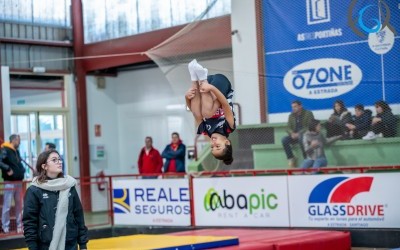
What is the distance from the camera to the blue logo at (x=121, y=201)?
15008 mm

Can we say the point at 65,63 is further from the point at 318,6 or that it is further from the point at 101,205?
the point at 318,6

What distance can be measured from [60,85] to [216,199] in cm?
818

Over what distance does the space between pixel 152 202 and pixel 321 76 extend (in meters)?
4.29

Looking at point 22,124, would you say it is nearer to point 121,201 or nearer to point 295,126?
point 121,201

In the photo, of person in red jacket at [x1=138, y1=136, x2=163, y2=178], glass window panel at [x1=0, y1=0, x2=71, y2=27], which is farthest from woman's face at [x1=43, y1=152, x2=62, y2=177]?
person in red jacket at [x1=138, y1=136, x2=163, y2=178]

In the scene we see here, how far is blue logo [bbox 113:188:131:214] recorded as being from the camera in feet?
49.2

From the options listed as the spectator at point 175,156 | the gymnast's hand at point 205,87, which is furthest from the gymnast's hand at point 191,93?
the spectator at point 175,156

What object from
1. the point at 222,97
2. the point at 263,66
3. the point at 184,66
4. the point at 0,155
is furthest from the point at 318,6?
the point at 0,155

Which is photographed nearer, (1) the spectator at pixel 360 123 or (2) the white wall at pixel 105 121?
(1) the spectator at pixel 360 123

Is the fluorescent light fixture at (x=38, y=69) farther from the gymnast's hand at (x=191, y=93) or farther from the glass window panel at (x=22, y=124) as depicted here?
the gymnast's hand at (x=191, y=93)

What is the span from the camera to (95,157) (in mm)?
20703

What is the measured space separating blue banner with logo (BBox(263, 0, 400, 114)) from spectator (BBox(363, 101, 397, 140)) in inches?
5.6

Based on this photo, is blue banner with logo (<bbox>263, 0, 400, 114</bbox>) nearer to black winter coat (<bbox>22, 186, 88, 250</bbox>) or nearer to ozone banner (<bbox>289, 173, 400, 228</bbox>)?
ozone banner (<bbox>289, 173, 400, 228</bbox>)

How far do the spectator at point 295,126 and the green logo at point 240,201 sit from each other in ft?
2.28
